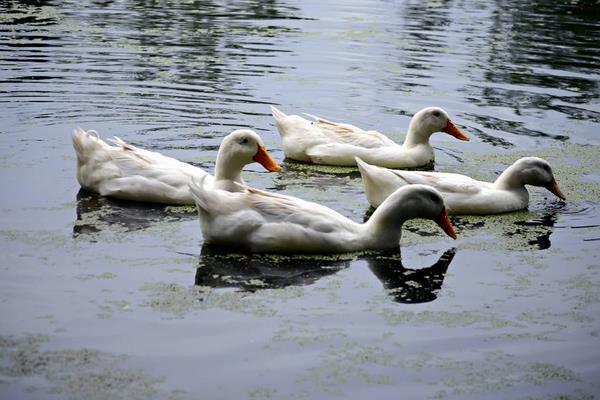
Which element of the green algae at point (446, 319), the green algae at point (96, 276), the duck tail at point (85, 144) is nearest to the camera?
the green algae at point (446, 319)

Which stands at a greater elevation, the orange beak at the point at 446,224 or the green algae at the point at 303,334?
the orange beak at the point at 446,224

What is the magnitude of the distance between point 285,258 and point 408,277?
0.94 metres

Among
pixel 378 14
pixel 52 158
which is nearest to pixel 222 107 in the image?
pixel 52 158

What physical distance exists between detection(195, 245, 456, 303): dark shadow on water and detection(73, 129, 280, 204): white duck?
1.06 meters

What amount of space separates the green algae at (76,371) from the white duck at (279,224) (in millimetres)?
2058

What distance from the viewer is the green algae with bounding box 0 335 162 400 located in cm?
573

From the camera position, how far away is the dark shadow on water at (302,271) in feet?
24.5

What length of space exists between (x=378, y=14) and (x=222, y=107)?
885 centimetres

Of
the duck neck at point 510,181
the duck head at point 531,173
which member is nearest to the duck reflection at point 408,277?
the duck neck at point 510,181

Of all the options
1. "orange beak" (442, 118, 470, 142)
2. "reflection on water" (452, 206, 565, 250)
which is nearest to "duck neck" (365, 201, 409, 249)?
"reflection on water" (452, 206, 565, 250)

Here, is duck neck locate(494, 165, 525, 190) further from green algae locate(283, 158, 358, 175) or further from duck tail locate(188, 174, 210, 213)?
duck tail locate(188, 174, 210, 213)

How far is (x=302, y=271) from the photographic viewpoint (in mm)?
7738

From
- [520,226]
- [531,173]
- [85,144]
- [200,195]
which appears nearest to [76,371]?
[200,195]

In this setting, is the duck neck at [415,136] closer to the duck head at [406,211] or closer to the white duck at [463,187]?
the white duck at [463,187]
